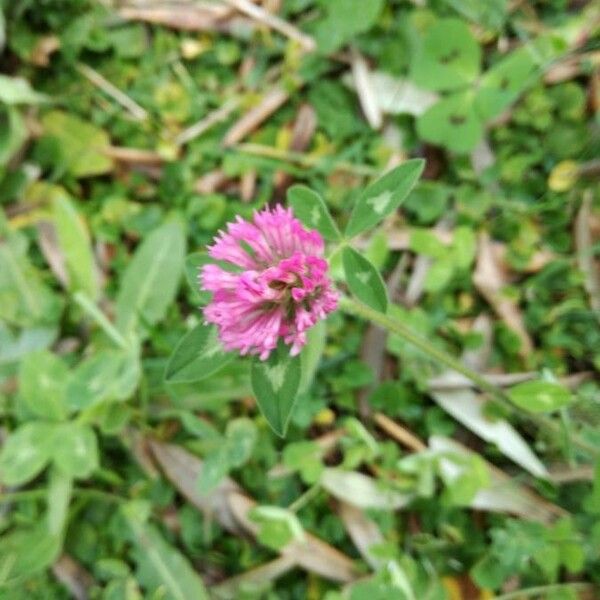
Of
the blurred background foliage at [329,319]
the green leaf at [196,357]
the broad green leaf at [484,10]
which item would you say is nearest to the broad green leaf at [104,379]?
the blurred background foliage at [329,319]

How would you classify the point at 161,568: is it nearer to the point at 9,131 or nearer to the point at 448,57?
the point at 9,131

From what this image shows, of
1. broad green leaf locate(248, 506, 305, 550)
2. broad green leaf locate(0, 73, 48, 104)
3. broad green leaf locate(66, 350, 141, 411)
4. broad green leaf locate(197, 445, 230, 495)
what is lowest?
broad green leaf locate(248, 506, 305, 550)

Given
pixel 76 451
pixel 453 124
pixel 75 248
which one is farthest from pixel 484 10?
pixel 76 451

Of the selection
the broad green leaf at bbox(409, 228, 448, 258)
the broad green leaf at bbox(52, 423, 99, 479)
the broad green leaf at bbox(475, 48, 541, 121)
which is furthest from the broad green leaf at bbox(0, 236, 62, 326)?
the broad green leaf at bbox(475, 48, 541, 121)

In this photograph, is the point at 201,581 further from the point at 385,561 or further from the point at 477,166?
the point at 477,166

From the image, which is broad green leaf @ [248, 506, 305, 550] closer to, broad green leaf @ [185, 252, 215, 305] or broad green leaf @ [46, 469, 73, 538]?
broad green leaf @ [46, 469, 73, 538]

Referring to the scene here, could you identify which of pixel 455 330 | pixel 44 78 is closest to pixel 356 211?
pixel 455 330
